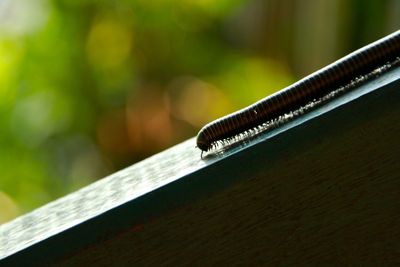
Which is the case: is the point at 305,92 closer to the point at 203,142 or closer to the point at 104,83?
the point at 203,142

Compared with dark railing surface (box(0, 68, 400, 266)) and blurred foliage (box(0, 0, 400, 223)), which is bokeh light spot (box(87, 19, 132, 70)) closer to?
blurred foliage (box(0, 0, 400, 223))

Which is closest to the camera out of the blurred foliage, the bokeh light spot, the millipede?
the millipede

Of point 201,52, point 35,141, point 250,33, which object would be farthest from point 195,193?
point 250,33

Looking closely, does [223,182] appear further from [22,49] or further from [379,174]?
[22,49]

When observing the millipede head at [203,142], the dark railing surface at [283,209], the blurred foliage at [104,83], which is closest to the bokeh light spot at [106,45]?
the blurred foliage at [104,83]

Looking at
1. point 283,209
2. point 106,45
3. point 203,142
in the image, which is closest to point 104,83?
point 106,45

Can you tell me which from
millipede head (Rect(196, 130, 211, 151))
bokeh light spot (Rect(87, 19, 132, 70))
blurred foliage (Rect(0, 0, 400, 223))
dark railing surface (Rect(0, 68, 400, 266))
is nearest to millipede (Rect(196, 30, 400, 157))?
millipede head (Rect(196, 130, 211, 151))
